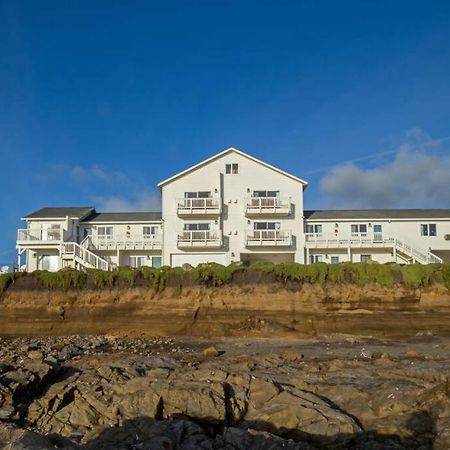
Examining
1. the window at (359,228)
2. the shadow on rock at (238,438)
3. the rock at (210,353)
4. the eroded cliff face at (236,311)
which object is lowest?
the shadow on rock at (238,438)

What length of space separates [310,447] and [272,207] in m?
29.1

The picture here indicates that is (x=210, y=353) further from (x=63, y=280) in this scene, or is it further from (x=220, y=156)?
(x=220, y=156)

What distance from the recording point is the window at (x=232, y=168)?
129 ft

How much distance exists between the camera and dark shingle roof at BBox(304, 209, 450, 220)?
131 feet

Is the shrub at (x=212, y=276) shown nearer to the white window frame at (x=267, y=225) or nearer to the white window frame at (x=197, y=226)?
the white window frame at (x=197, y=226)

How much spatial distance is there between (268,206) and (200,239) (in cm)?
576

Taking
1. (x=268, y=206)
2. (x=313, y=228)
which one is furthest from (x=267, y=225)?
(x=313, y=228)


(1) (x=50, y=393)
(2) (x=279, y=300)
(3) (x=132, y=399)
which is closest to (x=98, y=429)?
(3) (x=132, y=399)

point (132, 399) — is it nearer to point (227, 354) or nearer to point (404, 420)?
point (404, 420)

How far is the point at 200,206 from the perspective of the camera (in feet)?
125

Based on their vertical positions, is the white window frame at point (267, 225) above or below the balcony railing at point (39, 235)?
above

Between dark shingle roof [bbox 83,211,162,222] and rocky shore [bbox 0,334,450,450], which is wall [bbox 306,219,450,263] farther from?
rocky shore [bbox 0,334,450,450]

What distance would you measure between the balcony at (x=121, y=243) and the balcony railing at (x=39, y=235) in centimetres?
255

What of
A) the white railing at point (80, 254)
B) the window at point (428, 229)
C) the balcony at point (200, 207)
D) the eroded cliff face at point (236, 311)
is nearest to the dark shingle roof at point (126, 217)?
the balcony at point (200, 207)
